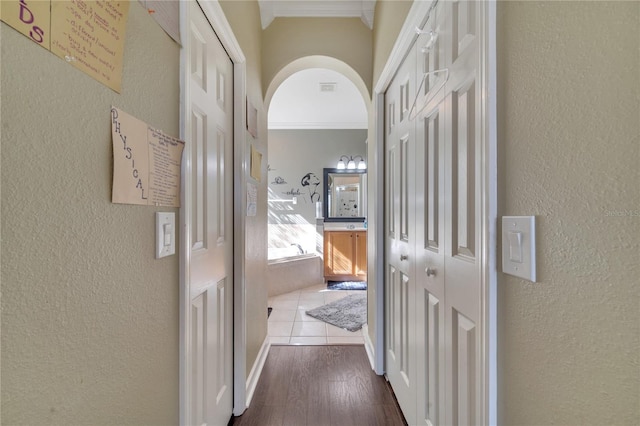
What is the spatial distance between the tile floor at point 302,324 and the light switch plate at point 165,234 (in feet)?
5.82

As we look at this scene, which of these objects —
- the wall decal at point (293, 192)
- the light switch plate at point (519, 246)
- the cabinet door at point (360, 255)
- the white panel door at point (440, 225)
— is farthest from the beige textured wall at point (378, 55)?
the wall decal at point (293, 192)

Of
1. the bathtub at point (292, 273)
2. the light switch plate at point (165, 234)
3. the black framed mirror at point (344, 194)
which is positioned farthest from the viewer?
the black framed mirror at point (344, 194)

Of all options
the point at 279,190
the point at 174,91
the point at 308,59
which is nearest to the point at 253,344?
the point at 174,91

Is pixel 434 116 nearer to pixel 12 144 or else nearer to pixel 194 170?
pixel 194 170

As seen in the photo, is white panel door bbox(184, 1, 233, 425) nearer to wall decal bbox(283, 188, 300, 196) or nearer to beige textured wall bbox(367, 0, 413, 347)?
beige textured wall bbox(367, 0, 413, 347)

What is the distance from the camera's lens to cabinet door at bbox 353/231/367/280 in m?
4.43

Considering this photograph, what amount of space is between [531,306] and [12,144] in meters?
0.97

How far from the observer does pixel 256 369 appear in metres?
1.81

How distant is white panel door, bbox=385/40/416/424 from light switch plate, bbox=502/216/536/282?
0.68 metres

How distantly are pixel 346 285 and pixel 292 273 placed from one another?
877 millimetres

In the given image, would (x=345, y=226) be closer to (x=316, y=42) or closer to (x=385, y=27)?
(x=316, y=42)

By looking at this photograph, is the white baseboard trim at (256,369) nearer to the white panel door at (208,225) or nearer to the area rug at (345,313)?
the white panel door at (208,225)

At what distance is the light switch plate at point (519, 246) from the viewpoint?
56cm

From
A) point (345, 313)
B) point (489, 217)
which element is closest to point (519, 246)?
point (489, 217)
